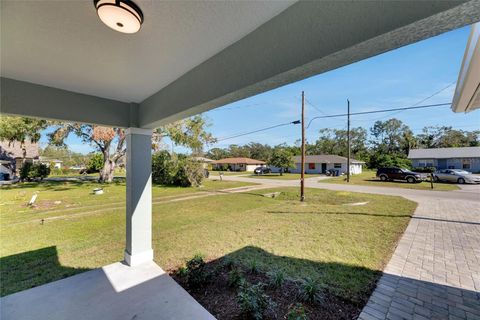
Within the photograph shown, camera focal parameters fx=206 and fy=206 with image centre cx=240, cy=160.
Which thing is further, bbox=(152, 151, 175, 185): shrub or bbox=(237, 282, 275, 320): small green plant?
bbox=(152, 151, 175, 185): shrub

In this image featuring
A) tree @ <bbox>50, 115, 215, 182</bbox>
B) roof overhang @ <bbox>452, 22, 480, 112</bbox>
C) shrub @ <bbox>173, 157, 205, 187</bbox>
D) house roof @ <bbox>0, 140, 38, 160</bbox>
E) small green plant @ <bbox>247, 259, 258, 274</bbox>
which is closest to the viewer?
roof overhang @ <bbox>452, 22, 480, 112</bbox>

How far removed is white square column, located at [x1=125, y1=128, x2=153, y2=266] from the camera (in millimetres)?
3590

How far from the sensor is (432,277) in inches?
130

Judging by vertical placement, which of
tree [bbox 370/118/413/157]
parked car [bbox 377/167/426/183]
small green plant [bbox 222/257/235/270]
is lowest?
small green plant [bbox 222/257/235/270]

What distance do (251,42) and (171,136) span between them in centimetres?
1487

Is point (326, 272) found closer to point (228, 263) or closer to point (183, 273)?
point (228, 263)

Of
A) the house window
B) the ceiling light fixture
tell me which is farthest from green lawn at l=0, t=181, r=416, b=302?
the house window

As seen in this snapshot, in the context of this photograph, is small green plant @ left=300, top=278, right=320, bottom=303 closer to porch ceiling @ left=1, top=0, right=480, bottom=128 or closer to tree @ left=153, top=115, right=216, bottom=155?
porch ceiling @ left=1, top=0, right=480, bottom=128

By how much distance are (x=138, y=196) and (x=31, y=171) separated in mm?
21401

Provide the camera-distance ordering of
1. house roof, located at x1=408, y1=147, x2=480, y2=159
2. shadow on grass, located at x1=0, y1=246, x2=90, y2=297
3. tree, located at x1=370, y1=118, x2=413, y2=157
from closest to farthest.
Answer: shadow on grass, located at x1=0, y1=246, x2=90, y2=297 < house roof, located at x1=408, y1=147, x2=480, y2=159 < tree, located at x1=370, y1=118, x2=413, y2=157

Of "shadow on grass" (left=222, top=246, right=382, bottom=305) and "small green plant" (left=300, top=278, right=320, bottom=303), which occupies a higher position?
"small green plant" (left=300, top=278, right=320, bottom=303)

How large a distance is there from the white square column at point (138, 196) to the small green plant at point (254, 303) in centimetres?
219

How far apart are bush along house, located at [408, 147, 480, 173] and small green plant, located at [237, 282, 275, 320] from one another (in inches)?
1296

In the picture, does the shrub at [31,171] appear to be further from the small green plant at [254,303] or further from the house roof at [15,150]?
the small green plant at [254,303]
